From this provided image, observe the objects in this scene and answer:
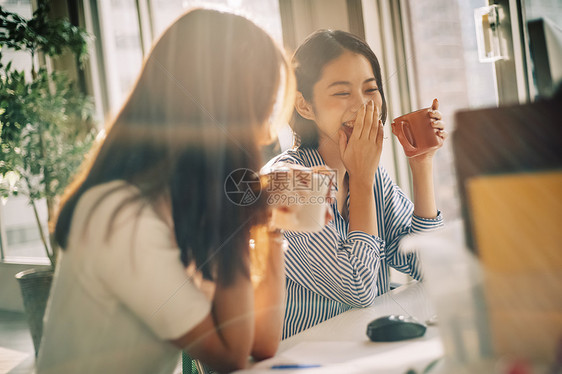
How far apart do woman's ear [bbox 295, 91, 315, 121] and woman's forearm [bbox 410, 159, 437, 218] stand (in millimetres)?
136

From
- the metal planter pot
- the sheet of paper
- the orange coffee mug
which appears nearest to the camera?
the sheet of paper

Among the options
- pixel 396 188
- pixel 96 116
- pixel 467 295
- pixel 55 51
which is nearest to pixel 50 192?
pixel 96 116

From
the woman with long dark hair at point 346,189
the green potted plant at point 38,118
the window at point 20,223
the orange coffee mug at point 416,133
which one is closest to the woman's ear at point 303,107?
the woman with long dark hair at point 346,189

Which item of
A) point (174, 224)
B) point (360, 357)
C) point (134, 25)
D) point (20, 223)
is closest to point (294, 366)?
point (360, 357)

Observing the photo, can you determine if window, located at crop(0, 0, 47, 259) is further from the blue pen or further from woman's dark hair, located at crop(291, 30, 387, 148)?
the blue pen

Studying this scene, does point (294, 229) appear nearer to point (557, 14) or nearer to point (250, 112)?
point (250, 112)

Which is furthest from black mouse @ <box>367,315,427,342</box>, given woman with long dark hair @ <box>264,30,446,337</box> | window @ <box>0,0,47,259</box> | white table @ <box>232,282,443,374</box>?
window @ <box>0,0,47,259</box>

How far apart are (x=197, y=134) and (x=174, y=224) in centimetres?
9

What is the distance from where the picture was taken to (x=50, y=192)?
1.02 metres

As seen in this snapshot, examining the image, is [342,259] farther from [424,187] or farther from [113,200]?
[113,200]

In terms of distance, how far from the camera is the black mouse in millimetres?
341

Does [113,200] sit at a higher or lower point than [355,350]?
higher

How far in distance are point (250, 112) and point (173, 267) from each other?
0.56 feet

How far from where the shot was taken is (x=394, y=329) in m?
0.35
